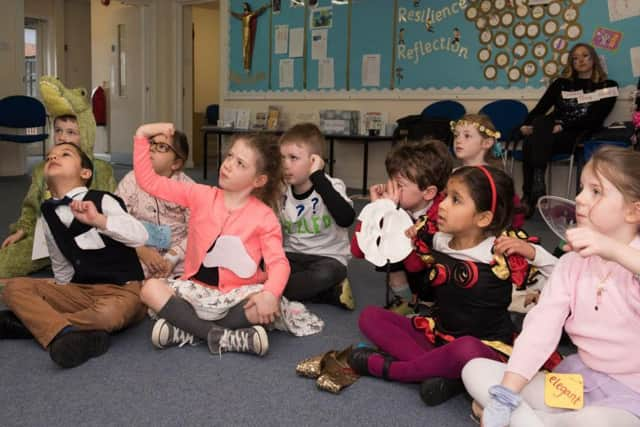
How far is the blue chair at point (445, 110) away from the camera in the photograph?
218 inches

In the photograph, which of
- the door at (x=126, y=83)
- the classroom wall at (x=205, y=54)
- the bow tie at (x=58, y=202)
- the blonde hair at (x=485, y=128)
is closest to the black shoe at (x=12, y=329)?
the bow tie at (x=58, y=202)

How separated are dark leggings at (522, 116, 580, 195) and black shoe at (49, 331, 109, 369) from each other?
12.0 feet

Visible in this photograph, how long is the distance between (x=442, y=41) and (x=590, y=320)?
15.7 feet

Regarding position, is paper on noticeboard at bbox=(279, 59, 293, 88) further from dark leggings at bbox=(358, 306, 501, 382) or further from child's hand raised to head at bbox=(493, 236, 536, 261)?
child's hand raised to head at bbox=(493, 236, 536, 261)

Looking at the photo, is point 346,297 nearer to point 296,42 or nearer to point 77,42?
point 296,42

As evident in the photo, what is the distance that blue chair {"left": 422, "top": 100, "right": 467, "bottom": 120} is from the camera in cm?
554

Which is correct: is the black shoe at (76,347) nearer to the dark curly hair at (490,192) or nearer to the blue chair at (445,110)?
the dark curly hair at (490,192)

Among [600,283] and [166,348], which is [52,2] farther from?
[600,283]

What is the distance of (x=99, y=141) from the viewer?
10.7m

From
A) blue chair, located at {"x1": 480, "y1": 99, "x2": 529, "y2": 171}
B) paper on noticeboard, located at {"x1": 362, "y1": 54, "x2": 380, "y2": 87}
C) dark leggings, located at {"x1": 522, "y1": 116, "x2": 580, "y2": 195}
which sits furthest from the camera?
paper on noticeboard, located at {"x1": 362, "y1": 54, "x2": 380, "y2": 87}

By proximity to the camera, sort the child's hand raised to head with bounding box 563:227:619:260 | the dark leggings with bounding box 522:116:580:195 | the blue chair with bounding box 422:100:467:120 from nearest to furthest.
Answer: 1. the child's hand raised to head with bounding box 563:227:619:260
2. the dark leggings with bounding box 522:116:580:195
3. the blue chair with bounding box 422:100:467:120

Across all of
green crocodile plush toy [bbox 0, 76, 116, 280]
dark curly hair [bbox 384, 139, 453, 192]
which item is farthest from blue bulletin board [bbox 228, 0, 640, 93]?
green crocodile plush toy [bbox 0, 76, 116, 280]

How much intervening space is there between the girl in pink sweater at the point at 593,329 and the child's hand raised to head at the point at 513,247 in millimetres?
227

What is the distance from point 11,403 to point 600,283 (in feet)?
4.57
